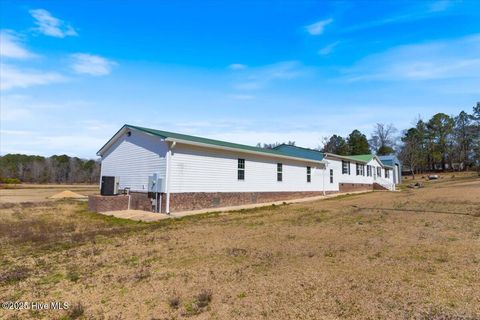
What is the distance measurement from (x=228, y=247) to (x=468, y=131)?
69002 millimetres

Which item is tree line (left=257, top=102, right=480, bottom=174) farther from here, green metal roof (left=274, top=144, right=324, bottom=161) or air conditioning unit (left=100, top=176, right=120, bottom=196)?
air conditioning unit (left=100, top=176, right=120, bottom=196)

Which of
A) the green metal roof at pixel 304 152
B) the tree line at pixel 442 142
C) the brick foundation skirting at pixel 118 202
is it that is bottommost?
the brick foundation skirting at pixel 118 202

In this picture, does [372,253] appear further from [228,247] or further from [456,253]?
[228,247]

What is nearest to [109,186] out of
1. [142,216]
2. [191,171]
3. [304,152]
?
[142,216]

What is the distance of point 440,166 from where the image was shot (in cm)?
6894

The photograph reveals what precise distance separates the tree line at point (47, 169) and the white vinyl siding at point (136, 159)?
214 feet

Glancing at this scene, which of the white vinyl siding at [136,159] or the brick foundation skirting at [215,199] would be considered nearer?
the brick foundation skirting at [215,199]

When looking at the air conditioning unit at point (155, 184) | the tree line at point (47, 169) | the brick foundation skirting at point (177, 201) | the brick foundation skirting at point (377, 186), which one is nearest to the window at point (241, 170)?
the brick foundation skirting at point (177, 201)

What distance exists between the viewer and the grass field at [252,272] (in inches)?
144

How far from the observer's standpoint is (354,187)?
31062 millimetres

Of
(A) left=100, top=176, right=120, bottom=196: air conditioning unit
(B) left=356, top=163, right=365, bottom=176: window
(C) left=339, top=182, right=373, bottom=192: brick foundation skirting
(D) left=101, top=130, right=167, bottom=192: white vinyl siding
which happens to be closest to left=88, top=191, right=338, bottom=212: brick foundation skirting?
(D) left=101, top=130, right=167, bottom=192: white vinyl siding

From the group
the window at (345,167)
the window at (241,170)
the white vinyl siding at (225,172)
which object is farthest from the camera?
the window at (345,167)

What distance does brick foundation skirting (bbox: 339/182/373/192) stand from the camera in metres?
29.1

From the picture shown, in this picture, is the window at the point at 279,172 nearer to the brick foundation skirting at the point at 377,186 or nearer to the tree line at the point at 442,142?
the brick foundation skirting at the point at 377,186
